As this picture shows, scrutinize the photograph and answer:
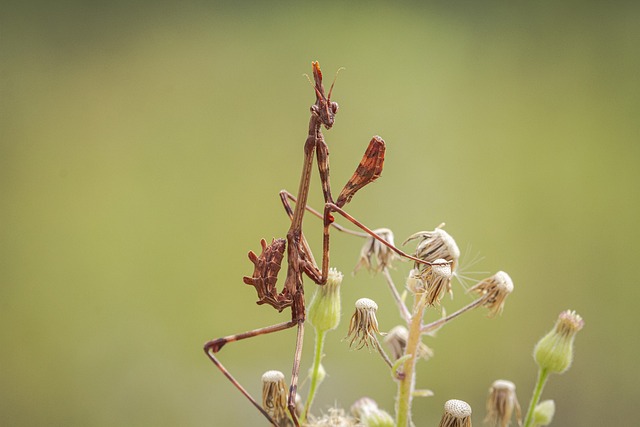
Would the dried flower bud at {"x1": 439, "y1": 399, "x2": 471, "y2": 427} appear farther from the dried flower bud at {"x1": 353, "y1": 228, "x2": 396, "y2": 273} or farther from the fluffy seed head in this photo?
the dried flower bud at {"x1": 353, "y1": 228, "x2": 396, "y2": 273}

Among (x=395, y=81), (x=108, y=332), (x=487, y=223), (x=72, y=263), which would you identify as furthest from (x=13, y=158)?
(x=487, y=223)

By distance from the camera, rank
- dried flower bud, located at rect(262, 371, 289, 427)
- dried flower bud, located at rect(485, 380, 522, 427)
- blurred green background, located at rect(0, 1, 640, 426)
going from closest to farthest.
Result: 1. dried flower bud, located at rect(262, 371, 289, 427)
2. dried flower bud, located at rect(485, 380, 522, 427)
3. blurred green background, located at rect(0, 1, 640, 426)

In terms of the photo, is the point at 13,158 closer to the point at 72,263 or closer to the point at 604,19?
the point at 72,263

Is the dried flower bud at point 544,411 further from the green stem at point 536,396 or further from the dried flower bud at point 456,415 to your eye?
the dried flower bud at point 456,415

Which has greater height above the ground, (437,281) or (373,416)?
(437,281)

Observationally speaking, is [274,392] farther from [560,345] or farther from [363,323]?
[560,345]

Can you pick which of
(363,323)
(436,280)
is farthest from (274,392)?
(436,280)

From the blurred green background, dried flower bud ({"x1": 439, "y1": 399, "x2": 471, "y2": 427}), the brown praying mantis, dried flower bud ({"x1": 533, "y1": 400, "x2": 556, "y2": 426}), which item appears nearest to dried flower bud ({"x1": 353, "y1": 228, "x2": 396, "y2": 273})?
the brown praying mantis

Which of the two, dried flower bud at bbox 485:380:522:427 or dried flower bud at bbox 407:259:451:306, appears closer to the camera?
dried flower bud at bbox 407:259:451:306
